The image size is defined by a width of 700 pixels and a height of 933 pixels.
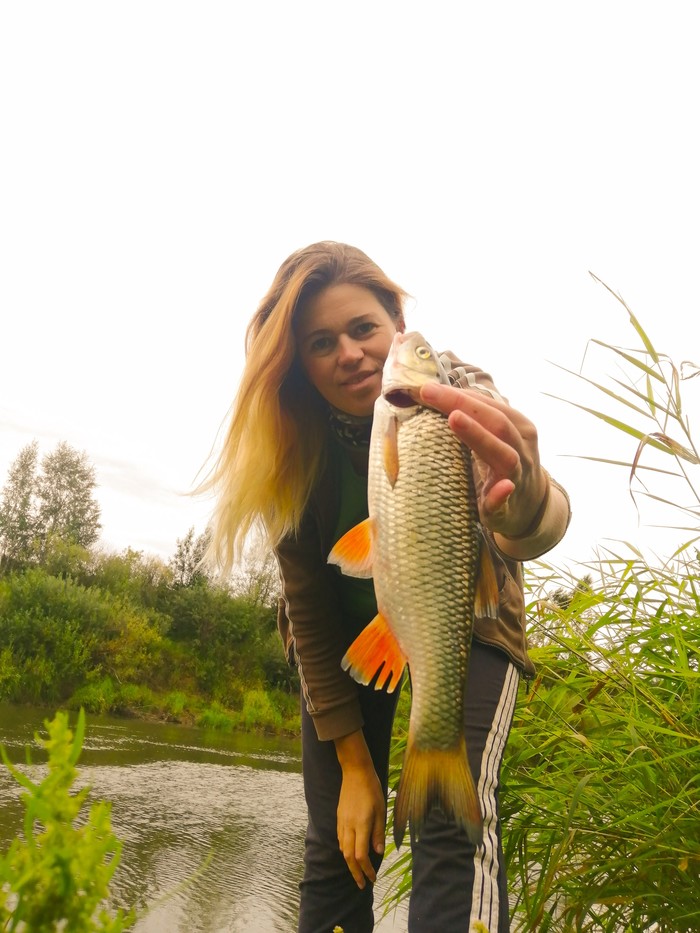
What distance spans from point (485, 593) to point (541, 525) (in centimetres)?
22

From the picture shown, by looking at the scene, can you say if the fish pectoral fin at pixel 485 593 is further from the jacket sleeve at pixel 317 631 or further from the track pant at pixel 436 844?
the jacket sleeve at pixel 317 631

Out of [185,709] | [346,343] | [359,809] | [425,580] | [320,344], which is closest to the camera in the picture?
[425,580]

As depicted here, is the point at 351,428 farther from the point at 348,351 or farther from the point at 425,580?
the point at 425,580

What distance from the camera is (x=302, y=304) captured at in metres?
2.61

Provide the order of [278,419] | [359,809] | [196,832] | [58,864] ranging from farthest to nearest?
[196,832] → [278,419] → [359,809] → [58,864]

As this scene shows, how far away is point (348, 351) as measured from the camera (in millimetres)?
2418

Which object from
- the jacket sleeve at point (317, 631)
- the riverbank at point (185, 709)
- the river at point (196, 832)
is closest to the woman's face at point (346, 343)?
the jacket sleeve at point (317, 631)

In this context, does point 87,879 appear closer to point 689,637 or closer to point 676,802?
point 676,802

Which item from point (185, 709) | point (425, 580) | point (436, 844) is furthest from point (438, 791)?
point (185, 709)

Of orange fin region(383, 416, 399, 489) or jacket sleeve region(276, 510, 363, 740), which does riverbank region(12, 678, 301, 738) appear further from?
orange fin region(383, 416, 399, 489)

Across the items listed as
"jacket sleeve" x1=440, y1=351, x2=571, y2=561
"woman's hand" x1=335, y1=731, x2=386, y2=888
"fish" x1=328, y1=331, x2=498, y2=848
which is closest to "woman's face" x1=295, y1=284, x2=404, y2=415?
"jacket sleeve" x1=440, y1=351, x2=571, y2=561

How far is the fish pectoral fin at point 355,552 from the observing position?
6.01ft

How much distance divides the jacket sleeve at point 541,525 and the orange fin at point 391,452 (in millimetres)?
380

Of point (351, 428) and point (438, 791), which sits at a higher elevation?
point (351, 428)
